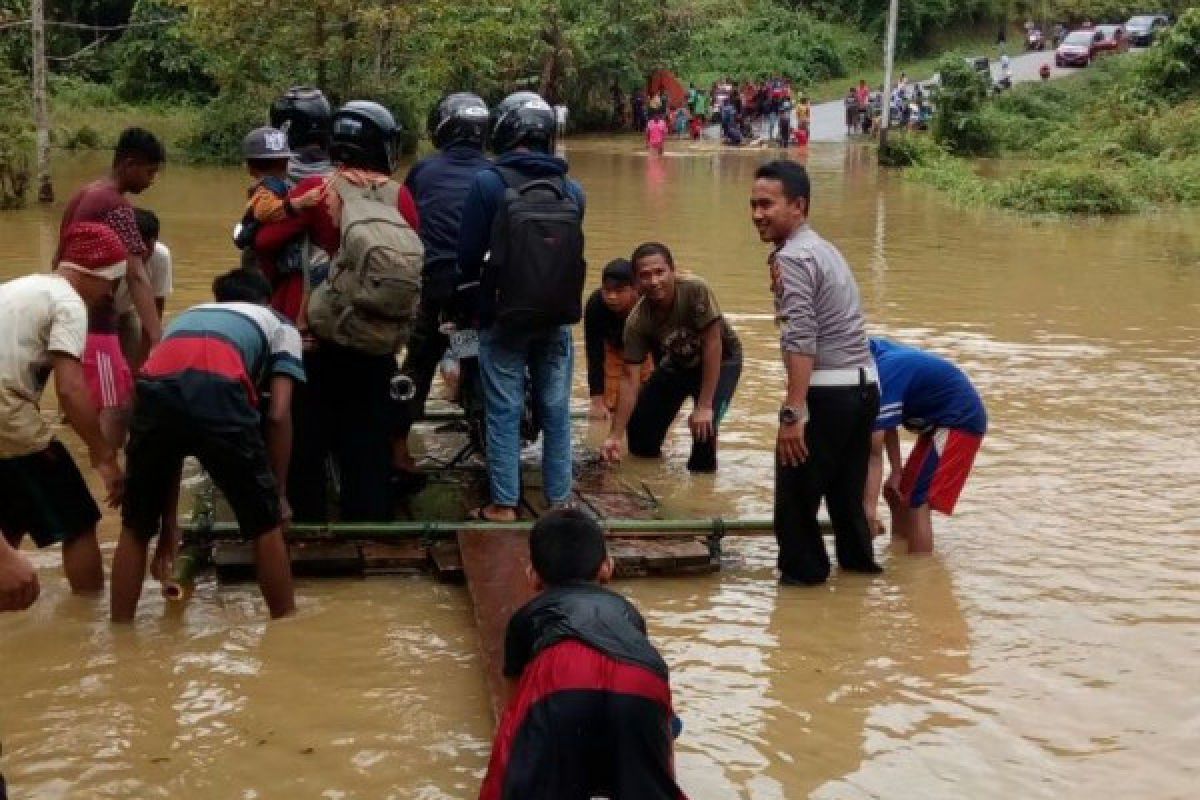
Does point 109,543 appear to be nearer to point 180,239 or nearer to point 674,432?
point 674,432

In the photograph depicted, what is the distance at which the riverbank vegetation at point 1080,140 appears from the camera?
2412cm

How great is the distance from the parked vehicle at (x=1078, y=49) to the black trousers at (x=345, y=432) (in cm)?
4996

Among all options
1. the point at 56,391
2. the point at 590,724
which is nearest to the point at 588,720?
the point at 590,724

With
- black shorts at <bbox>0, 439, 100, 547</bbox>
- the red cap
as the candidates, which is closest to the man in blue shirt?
the red cap

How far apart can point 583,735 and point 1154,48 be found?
1550 inches

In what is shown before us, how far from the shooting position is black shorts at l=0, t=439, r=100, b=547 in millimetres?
5645

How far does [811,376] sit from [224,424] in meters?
2.36

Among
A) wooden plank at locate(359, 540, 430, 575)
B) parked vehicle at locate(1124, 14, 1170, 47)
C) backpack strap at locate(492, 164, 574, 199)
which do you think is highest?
parked vehicle at locate(1124, 14, 1170, 47)

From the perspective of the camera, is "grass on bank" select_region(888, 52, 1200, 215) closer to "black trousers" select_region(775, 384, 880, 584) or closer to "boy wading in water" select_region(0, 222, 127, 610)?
"black trousers" select_region(775, 384, 880, 584)

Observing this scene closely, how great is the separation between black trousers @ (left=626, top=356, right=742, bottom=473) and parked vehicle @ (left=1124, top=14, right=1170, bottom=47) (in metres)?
49.9

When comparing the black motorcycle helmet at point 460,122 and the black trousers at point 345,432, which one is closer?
the black trousers at point 345,432

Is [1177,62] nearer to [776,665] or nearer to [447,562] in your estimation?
[447,562]

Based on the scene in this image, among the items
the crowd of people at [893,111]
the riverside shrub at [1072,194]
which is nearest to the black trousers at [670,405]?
the riverside shrub at [1072,194]

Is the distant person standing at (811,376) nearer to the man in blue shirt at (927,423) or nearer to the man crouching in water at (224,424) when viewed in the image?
the man in blue shirt at (927,423)
